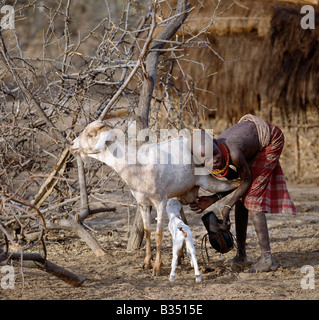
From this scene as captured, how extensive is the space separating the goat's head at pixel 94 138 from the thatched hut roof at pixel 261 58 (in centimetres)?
540

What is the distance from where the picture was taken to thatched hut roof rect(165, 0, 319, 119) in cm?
938

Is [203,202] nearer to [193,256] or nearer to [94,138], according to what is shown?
[193,256]

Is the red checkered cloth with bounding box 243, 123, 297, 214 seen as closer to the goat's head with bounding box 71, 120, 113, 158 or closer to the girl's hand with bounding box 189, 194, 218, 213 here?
the girl's hand with bounding box 189, 194, 218, 213

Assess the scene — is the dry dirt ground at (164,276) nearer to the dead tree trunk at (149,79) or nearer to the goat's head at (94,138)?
the dead tree trunk at (149,79)

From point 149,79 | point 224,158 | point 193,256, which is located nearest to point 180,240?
point 193,256

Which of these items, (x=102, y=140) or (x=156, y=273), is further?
(x=156, y=273)

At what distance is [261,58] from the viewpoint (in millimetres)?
9688

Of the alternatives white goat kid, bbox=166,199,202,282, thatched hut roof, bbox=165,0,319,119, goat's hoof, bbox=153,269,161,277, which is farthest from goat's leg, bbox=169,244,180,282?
thatched hut roof, bbox=165,0,319,119

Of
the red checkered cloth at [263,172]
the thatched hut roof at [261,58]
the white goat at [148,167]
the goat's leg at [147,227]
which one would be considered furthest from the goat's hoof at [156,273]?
the thatched hut roof at [261,58]

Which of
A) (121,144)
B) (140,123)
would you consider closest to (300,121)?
(140,123)

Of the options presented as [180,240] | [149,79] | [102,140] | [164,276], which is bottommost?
[164,276]

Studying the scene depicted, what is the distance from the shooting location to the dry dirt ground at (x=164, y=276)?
3.80m

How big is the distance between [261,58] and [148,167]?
20.6 ft

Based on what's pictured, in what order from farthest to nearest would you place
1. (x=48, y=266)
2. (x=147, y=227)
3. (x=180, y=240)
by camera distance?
1. (x=147, y=227)
2. (x=180, y=240)
3. (x=48, y=266)
